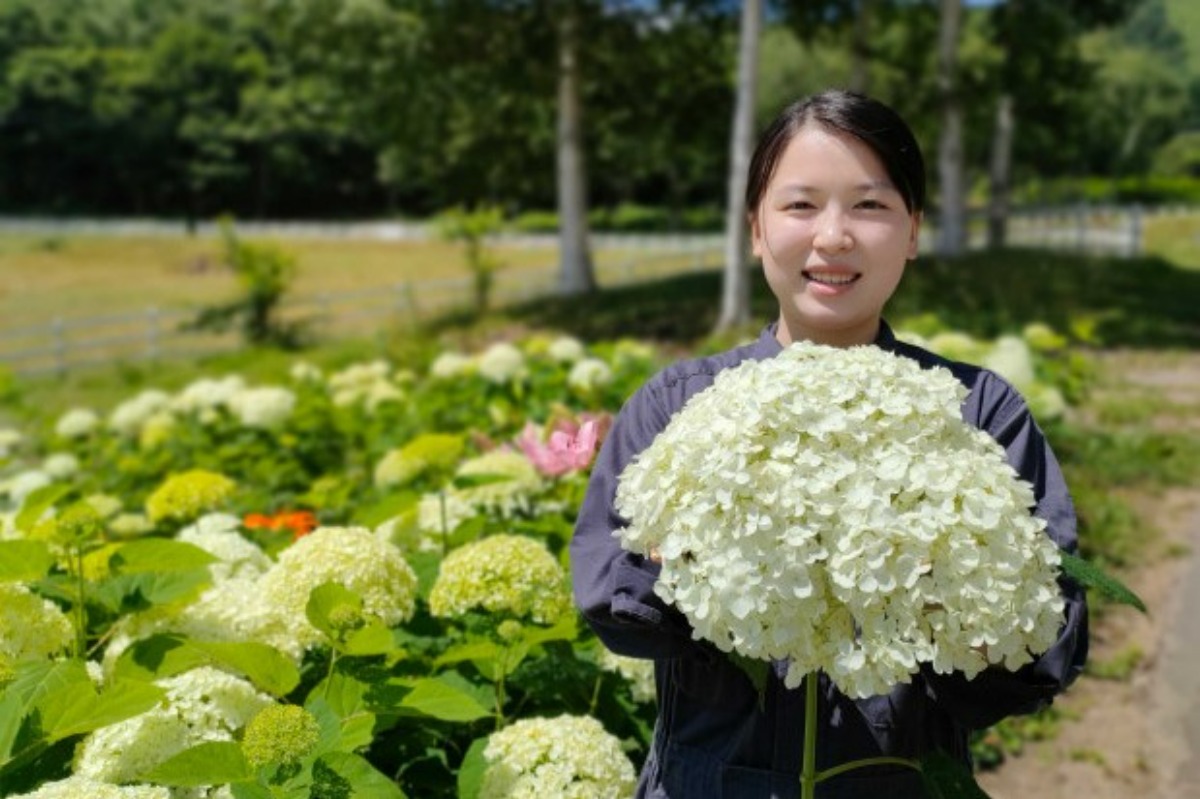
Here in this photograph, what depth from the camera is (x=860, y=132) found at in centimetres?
182

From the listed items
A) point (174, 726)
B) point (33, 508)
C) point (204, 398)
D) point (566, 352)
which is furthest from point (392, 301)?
point (174, 726)

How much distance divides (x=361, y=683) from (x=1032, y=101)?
2092 cm

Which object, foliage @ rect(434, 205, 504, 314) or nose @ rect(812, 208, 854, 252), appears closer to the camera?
nose @ rect(812, 208, 854, 252)

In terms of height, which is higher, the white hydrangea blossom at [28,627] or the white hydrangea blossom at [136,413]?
the white hydrangea blossom at [28,627]

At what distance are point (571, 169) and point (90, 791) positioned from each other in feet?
65.5

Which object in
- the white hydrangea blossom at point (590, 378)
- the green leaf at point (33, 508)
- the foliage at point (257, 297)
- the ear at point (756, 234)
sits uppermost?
the ear at point (756, 234)

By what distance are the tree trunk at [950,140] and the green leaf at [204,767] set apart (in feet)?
65.0

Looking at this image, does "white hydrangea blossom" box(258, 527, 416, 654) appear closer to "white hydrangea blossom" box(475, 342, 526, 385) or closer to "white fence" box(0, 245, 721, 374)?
"white hydrangea blossom" box(475, 342, 526, 385)

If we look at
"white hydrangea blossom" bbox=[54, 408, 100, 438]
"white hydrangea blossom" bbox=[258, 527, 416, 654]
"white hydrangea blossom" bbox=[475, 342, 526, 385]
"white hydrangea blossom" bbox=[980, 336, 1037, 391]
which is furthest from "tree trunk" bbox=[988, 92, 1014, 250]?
"white hydrangea blossom" bbox=[258, 527, 416, 654]

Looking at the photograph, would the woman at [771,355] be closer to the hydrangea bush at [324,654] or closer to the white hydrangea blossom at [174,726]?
the hydrangea bush at [324,654]

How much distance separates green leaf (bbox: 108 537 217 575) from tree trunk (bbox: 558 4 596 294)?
19091mm

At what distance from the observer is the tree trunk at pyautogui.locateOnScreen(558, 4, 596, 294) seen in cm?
2058

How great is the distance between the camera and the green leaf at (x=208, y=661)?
78.3 inches

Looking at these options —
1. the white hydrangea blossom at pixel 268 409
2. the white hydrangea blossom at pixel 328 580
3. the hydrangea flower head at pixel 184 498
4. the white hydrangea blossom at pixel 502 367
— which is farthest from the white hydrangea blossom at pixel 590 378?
the white hydrangea blossom at pixel 328 580
